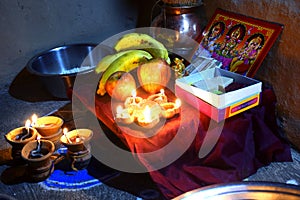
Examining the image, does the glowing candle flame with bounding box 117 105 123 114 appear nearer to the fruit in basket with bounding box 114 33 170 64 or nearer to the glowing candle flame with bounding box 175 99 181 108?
the glowing candle flame with bounding box 175 99 181 108

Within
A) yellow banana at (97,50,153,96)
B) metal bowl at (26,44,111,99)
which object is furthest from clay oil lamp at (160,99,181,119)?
metal bowl at (26,44,111,99)

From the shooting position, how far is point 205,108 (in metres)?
1.29

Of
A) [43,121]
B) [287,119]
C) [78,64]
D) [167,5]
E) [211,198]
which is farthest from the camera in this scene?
[78,64]

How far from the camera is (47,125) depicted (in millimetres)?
1668

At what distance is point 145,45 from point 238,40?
514 millimetres

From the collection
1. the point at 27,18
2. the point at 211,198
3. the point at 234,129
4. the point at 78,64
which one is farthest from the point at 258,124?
the point at 27,18

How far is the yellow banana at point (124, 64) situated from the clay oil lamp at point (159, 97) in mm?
243

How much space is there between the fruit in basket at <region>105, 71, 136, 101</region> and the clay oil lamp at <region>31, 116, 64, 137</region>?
0.35 meters

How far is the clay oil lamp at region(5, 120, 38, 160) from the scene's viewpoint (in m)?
1.48

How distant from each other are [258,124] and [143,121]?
497 millimetres

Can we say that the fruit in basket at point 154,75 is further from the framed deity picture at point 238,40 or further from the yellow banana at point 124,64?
the framed deity picture at point 238,40

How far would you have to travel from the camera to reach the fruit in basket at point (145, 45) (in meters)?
1.72

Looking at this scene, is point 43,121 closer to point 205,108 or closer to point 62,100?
point 62,100

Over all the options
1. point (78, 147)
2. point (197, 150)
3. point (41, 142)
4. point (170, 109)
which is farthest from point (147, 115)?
point (41, 142)
